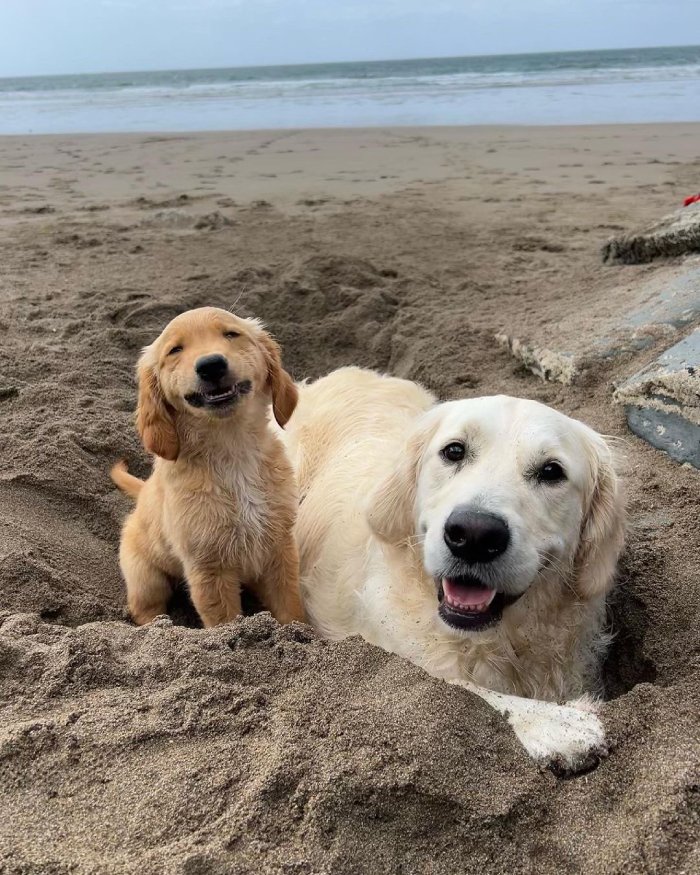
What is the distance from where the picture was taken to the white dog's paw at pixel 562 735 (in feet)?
5.16

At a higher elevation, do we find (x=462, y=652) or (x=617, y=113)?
(x=617, y=113)

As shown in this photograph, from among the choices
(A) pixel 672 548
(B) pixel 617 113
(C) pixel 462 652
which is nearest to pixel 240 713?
(C) pixel 462 652

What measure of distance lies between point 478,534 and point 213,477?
1.20m

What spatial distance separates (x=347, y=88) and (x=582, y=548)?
32140 millimetres

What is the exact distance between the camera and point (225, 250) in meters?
6.34

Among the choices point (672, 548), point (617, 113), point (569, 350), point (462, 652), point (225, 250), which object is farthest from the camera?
point (617, 113)

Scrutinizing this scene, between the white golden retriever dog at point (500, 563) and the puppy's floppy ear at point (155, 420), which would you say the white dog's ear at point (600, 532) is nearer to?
the white golden retriever dog at point (500, 563)

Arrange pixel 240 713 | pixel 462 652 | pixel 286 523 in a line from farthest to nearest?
pixel 286 523
pixel 462 652
pixel 240 713

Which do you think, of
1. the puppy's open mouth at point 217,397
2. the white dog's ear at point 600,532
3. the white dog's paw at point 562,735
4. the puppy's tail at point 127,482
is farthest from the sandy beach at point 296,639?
the puppy's open mouth at point 217,397

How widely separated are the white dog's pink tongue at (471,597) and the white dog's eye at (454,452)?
0.40 meters

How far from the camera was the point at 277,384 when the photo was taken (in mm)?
2783

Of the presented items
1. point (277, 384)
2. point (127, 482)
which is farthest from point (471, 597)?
point (127, 482)

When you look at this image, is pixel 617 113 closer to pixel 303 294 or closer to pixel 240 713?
pixel 303 294

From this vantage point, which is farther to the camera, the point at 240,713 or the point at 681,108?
the point at 681,108
